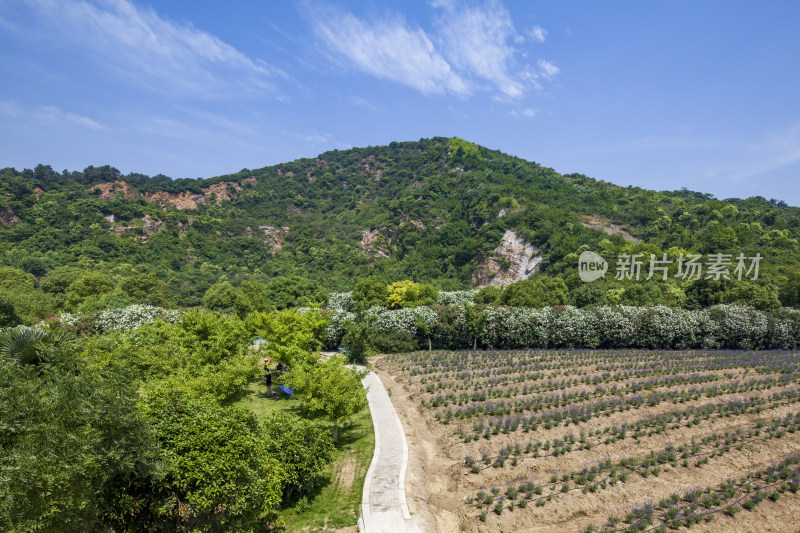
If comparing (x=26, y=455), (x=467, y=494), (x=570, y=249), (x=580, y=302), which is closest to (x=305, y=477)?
(x=467, y=494)

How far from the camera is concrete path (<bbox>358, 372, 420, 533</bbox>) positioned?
1077 centimetres

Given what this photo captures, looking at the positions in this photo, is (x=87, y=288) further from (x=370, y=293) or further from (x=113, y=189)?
(x=113, y=189)

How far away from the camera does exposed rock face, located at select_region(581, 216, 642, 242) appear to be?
65887 mm

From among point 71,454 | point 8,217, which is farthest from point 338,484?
point 8,217

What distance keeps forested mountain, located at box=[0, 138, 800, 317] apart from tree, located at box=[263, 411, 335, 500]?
1424 inches

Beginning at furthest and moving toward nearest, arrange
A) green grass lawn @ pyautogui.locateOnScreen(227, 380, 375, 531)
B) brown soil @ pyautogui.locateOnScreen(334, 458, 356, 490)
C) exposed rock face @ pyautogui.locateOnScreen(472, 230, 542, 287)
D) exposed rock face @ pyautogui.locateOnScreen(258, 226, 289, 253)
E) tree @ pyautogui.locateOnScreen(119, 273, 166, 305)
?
exposed rock face @ pyautogui.locateOnScreen(258, 226, 289, 253)
exposed rock face @ pyautogui.locateOnScreen(472, 230, 542, 287)
tree @ pyautogui.locateOnScreen(119, 273, 166, 305)
brown soil @ pyautogui.locateOnScreen(334, 458, 356, 490)
green grass lawn @ pyautogui.locateOnScreen(227, 380, 375, 531)

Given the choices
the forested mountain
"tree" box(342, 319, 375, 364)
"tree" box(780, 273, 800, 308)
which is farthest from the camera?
the forested mountain

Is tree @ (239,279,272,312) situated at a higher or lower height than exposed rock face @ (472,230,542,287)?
lower

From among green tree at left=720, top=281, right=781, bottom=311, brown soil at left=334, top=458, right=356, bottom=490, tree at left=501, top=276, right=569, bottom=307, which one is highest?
green tree at left=720, top=281, right=781, bottom=311

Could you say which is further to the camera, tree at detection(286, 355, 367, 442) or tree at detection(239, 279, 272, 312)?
tree at detection(239, 279, 272, 312)

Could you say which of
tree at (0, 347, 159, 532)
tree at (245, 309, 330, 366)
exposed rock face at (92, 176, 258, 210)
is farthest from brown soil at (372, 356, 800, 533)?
exposed rock face at (92, 176, 258, 210)

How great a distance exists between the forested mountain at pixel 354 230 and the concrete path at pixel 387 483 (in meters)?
31.5

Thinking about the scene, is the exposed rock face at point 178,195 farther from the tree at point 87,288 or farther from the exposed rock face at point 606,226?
the exposed rock face at point 606,226

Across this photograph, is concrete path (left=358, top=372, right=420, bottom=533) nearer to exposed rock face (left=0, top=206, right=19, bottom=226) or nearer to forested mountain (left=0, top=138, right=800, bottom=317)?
forested mountain (left=0, top=138, right=800, bottom=317)
